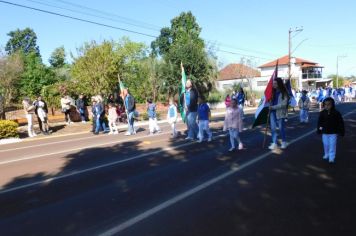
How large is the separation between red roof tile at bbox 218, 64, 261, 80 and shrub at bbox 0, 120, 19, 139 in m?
40.0

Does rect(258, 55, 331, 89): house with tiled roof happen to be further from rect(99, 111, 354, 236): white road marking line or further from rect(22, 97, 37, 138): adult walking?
rect(99, 111, 354, 236): white road marking line

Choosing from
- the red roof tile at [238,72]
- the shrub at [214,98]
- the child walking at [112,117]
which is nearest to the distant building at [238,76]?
the red roof tile at [238,72]

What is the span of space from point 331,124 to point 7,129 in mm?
14859

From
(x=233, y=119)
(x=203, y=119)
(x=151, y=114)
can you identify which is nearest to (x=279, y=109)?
(x=233, y=119)

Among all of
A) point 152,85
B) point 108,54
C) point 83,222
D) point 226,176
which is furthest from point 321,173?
point 152,85

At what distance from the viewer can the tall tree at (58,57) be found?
8656 centimetres

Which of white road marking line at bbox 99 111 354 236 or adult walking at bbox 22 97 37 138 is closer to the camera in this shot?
white road marking line at bbox 99 111 354 236

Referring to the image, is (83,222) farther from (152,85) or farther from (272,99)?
(152,85)

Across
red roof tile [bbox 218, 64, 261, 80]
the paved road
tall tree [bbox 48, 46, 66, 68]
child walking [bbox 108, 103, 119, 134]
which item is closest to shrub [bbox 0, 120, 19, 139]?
child walking [bbox 108, 103, 119, 134]

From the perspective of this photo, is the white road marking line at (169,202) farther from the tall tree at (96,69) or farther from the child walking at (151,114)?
the tall tree at (96,69)

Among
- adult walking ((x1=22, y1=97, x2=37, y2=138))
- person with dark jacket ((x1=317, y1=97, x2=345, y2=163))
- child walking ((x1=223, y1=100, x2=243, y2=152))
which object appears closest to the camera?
person with dark jacket ((x1=317, y1=97, x2=345, y2=163))

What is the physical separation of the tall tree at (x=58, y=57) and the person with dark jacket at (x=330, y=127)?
269 feet

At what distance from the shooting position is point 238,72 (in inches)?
2896

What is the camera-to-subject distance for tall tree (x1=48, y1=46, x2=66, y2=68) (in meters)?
86.6
